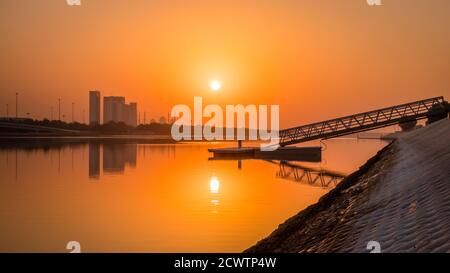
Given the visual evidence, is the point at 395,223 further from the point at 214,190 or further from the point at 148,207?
the point at 214,190

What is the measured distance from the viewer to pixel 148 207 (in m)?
22.7

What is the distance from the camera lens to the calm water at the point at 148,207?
51.3 ft

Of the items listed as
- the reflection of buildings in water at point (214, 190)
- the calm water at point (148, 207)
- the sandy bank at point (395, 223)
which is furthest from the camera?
the reflection of buildings in water at point (214, 190)

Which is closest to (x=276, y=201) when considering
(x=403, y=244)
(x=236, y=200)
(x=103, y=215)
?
(x=236, y=200)

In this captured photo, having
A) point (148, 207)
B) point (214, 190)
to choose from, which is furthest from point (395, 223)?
point (214, 190)

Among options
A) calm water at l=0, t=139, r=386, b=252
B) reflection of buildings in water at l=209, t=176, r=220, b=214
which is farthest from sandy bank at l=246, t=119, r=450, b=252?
reflection of buildings in water at l=209, t=176, r=220, b=214

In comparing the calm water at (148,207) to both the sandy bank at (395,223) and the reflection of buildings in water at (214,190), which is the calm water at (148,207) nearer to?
the reflection of buildings in water at (214,190)

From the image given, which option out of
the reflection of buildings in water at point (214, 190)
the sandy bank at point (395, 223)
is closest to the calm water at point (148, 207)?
the reflection of buildings in water at point (214, 190)

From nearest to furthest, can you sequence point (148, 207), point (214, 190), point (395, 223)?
point (395, 223) → point (148, 207) → point (214, 190)

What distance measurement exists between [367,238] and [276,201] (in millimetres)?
16798

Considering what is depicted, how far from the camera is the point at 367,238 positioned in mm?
7996

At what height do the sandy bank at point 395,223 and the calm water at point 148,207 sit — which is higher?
the sandy bank at point 395,223
